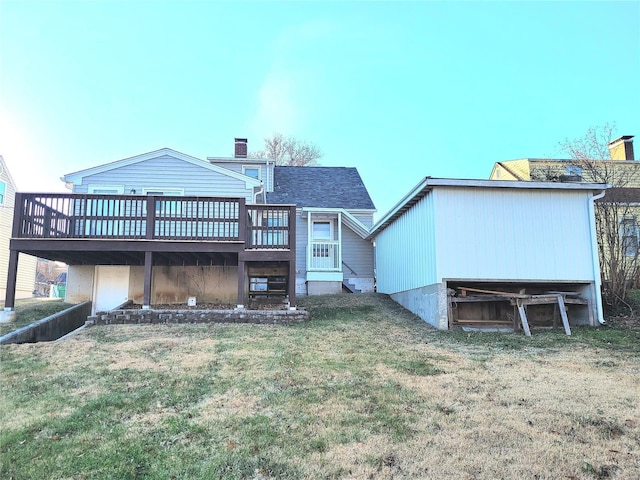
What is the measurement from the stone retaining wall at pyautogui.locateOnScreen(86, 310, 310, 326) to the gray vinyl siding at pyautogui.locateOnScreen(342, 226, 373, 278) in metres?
7.36

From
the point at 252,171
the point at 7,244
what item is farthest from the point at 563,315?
the point at 7,244

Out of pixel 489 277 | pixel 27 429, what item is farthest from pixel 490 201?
pixel 27 429

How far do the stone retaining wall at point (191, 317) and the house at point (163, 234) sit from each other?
1.52 ft

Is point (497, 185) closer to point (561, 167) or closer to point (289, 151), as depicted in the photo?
point (561, 167)

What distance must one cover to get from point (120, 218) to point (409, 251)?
285 inches

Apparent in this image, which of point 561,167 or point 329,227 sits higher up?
point 561,167

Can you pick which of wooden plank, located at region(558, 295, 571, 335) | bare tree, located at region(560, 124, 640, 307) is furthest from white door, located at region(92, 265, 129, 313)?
bare tree, located at region(560, 124, 640, 307)

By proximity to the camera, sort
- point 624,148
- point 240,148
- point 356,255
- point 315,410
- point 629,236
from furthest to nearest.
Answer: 1. point 624,148
2. point 240,148
3. point 356,255
4. point 629,236
5. point 315,410

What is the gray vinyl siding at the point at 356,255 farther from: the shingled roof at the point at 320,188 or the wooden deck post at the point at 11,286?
the wooden deck post at the point at 11,286

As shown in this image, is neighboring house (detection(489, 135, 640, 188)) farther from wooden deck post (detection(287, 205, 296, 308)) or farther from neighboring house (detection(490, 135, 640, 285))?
wooden deck post (detection(287, 205, 296, 308))

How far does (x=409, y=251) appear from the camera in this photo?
1200cm

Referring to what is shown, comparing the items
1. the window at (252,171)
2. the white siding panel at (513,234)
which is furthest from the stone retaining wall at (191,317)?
the window at (252,171)

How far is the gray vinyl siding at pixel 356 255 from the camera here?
17344mm

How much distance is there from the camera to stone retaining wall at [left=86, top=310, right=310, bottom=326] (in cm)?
996
